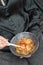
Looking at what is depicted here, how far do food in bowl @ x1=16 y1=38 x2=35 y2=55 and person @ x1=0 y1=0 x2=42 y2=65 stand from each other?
11 cm

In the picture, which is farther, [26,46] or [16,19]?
[16,19]

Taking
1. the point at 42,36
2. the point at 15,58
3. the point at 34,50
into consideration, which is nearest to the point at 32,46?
the point at 34,50

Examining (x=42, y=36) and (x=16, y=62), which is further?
(x=42, y=36)

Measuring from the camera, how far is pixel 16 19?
4.52 feet

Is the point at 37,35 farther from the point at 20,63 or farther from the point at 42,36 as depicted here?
the point at 20,63

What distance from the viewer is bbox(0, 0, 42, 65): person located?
1336 millimetres

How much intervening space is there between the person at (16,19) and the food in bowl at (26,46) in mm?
112

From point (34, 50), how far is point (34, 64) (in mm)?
93

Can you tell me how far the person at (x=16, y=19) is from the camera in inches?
52.6

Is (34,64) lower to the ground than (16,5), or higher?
lower

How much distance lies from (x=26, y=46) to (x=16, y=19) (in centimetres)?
27

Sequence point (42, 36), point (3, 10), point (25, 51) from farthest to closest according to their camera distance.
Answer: point (42, 36)
point (3, 10)
point (25, 51)

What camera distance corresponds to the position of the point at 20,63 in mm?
1210

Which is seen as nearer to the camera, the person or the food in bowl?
the food in bowl
